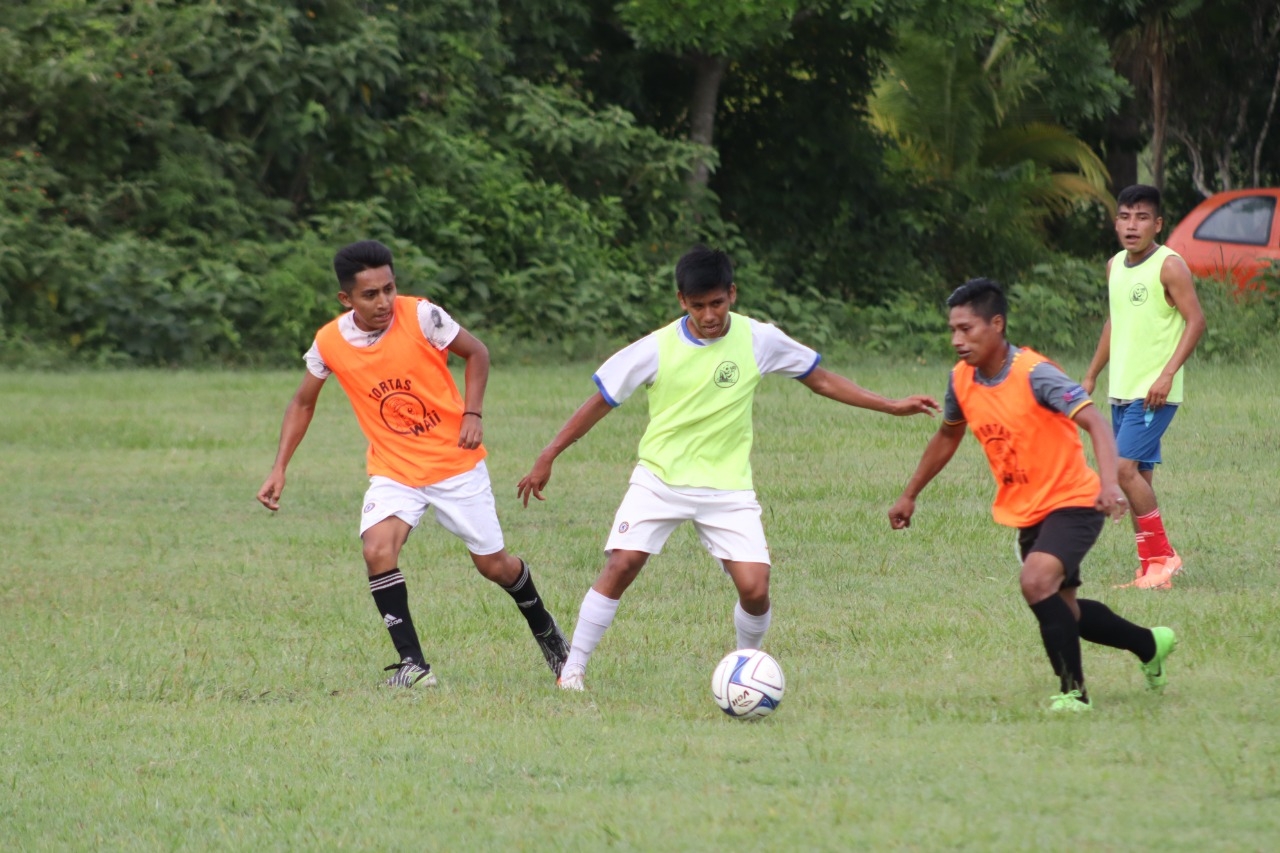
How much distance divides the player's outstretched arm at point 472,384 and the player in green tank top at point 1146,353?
297cm

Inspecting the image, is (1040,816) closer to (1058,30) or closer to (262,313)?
(262,313)

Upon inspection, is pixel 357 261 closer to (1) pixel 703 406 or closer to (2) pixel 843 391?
(1) pixel 703 406

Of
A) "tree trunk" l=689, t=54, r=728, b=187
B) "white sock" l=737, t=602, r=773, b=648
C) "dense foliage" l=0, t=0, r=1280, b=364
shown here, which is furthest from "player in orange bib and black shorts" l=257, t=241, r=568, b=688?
"tree trunk" l=689, t=54, r=728, b=187

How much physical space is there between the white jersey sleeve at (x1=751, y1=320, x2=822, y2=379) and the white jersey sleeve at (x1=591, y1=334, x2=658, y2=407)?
0.37 meters

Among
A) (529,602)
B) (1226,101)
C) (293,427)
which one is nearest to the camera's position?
(529,602)

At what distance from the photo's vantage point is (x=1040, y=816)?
15.1 feet

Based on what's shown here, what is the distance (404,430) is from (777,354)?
150 centimetres

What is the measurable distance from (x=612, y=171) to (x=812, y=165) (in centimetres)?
335

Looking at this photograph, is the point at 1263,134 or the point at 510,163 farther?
the point at 1263,134

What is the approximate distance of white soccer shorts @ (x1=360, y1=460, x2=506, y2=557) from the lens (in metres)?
6.82

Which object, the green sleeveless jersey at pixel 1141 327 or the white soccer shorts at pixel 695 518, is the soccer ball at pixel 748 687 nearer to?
the white soccer shorts at pixel 695 518

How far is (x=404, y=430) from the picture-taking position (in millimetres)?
6867

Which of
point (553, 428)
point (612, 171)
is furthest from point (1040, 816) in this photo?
point (612, 171)

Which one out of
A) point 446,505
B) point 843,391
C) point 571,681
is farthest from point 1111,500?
point 446,505
